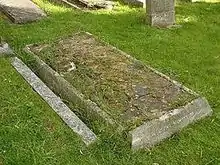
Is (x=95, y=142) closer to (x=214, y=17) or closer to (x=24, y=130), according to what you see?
(x=24, y=130)

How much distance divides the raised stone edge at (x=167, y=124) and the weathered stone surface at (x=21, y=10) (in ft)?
14.0

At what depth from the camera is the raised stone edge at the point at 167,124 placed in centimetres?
452

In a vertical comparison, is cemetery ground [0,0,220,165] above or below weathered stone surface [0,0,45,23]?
below

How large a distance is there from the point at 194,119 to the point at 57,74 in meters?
1.90

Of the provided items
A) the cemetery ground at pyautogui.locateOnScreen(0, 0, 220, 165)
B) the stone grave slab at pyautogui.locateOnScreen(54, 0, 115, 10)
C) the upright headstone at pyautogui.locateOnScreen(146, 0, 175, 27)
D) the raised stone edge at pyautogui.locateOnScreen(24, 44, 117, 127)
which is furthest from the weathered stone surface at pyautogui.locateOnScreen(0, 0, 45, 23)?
the upright headstone at pyautogui.locateOnScreen(146, 0, 175, 27)

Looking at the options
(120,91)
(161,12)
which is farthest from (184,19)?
(120,91)

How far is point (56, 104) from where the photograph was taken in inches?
204

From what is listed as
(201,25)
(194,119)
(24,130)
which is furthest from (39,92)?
(201,25)

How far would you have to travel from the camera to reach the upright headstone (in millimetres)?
7922

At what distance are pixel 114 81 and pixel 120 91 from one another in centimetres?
23

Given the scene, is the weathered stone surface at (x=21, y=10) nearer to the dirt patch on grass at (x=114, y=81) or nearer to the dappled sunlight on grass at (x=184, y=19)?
the dirt patch on grass at (x=114, y=81)

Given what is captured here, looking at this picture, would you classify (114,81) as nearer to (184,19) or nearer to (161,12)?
(161,12)

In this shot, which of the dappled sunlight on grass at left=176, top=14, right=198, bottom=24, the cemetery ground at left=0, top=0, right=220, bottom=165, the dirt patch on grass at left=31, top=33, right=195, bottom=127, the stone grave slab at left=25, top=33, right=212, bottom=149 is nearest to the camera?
the cemetery ground at left=0, top=0, right=220, bottom=165

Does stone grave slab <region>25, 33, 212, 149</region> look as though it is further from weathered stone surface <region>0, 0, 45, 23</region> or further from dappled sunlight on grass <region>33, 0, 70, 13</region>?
dappled sunlight on grass <region>33, 0, 70, 13</region>
